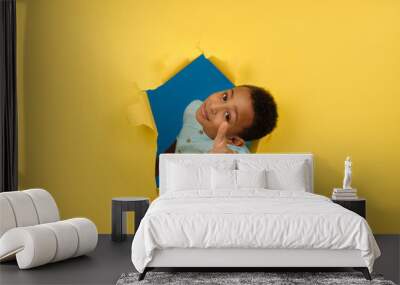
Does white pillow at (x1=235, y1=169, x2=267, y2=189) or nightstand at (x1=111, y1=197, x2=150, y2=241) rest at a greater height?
white pillow at (x1=235, y1=169, x2=267, y2=189)

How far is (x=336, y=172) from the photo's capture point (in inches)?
291

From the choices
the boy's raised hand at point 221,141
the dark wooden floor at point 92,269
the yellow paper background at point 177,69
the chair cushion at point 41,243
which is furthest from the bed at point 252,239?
the yellow paper background at point 177,69

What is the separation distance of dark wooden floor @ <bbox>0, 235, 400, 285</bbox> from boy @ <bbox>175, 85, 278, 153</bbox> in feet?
5.32

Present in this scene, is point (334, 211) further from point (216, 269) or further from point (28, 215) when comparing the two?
point (28, 215)

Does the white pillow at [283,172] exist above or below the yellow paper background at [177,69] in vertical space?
below

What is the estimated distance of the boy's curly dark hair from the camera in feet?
24.2

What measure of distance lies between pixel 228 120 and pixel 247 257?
8.82 ft

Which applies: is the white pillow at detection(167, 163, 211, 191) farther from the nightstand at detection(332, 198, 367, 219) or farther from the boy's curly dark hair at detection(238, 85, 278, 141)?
the nightstand at detection(332, 198, 367, 219)

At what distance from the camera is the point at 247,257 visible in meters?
4.96

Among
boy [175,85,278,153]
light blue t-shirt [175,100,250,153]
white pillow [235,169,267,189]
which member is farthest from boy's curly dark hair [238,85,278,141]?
white pillow [235,169,267,189]

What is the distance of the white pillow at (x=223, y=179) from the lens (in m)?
6.62

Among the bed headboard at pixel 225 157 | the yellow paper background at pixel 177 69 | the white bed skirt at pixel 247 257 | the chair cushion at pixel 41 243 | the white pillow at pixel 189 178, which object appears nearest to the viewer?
the white bed skirt at pixel 247 257

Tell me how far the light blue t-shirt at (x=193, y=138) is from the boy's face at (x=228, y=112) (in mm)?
51

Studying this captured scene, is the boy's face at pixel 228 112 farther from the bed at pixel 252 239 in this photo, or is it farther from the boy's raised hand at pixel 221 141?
the bed at pixel 252 239
